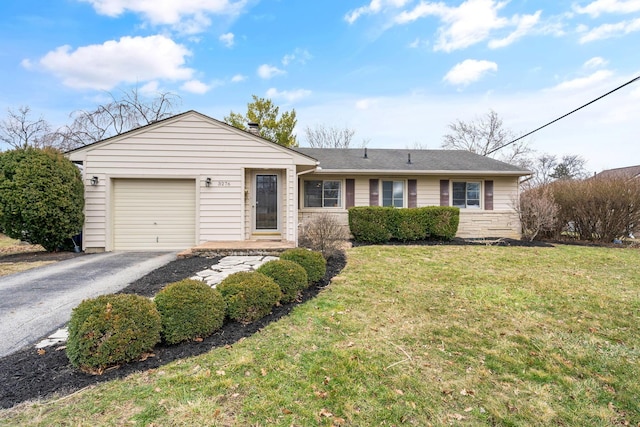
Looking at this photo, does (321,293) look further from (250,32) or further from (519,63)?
(519,63)

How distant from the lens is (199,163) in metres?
7.95

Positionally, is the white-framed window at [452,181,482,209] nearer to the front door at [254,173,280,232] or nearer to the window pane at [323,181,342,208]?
the window pane at [323,181,342,208]

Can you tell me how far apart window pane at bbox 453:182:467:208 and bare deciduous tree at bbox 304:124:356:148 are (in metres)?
16.0

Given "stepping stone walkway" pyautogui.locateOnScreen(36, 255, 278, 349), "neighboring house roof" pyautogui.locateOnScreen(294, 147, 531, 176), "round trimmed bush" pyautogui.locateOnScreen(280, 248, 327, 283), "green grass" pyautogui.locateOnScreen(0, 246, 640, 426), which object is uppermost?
"neighboring house roof" pyautogui.locateOnScreen(294, 147, 531, 176)

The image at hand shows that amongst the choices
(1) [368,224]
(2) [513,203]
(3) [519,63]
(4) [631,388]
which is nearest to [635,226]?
(2) [513,203]

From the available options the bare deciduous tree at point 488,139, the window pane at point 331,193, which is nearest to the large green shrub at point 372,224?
the window pane at point 331,193

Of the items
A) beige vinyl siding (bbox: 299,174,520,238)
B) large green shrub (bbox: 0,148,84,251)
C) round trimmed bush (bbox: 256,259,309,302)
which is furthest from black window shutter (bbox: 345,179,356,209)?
large green shrub (bbox: 0,148,84,251)

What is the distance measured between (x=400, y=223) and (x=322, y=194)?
3.06 meters

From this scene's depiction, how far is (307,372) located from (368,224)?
747 centimetres

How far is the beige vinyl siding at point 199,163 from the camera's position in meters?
7.71

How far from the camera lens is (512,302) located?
4199 millimetres

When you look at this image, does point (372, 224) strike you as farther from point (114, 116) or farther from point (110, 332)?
point (114, 116)

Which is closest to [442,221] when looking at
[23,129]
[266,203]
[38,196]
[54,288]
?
[266,203]

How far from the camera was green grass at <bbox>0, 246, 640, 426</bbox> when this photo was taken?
192cm
